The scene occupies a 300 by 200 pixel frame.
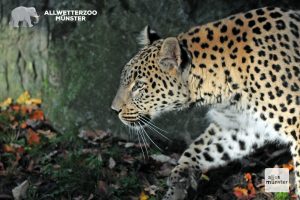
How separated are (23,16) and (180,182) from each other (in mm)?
2385

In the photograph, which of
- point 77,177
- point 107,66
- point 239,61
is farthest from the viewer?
point 107,66

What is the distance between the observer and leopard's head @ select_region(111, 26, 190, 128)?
5.04m

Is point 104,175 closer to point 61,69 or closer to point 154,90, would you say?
point 154,90

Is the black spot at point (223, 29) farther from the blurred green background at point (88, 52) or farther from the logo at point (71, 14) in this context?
the logo at point (71, 14)

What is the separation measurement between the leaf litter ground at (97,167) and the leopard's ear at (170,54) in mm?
1122

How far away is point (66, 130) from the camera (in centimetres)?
650

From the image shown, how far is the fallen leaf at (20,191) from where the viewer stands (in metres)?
5.34

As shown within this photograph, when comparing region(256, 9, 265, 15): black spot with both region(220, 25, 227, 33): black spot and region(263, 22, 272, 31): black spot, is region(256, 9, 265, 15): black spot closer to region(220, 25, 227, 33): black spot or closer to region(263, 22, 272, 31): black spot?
region(263, 22, 272, 31): black spot

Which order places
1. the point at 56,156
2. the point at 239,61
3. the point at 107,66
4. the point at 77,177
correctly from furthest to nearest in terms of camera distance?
the point at 107,66, the point at 56,156, the point at 77,177, the point at 239,61

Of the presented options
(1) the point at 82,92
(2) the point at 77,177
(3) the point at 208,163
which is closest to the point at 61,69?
(1) the point at 82,92

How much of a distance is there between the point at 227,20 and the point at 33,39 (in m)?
2.34

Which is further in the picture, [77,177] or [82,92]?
[82,92]

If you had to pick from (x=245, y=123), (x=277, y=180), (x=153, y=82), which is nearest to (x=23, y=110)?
(x=153, y=82)

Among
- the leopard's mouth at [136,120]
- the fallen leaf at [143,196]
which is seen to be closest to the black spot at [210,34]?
the leopard's mouth at [136,120]
